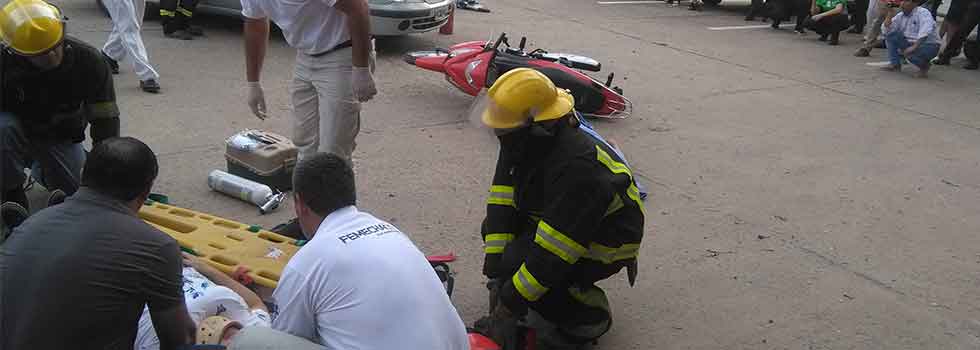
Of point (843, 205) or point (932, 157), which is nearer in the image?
point (843, 205)

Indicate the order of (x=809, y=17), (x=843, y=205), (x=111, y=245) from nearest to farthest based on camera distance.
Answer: (x=111, y=245) → (x=843, y=205) → (x=809, y=17)

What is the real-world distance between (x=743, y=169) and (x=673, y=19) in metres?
8.23

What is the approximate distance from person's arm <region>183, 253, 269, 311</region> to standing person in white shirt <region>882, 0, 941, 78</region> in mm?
9725

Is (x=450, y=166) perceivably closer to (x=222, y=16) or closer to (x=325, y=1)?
(x=325, y=1)

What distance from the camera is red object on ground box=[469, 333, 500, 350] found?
3.38 metres

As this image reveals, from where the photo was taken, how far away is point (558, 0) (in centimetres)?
1498

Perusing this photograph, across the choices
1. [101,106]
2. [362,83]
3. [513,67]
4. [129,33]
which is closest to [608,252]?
[362,83]

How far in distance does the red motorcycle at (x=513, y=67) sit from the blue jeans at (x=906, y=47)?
17.1 ft

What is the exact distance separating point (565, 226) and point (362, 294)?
115 centimetres

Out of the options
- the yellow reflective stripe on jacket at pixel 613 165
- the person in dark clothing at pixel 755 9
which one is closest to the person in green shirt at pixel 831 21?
the person in dark clothing at pixel 755 9

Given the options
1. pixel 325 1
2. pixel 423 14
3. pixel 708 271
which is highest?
pixel 325 1

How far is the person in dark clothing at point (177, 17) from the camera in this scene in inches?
360

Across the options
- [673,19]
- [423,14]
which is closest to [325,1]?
[423,14]

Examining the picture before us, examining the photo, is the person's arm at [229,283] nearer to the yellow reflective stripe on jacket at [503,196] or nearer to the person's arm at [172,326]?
the person's arm at [172,326]
